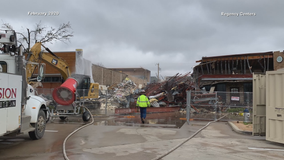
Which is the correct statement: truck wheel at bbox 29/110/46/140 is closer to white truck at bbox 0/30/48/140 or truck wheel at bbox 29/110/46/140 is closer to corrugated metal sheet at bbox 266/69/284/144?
white truck at bbox 0/30/48/140

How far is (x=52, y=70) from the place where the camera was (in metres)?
27.5

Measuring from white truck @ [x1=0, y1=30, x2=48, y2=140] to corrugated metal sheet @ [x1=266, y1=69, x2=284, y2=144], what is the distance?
7.71m

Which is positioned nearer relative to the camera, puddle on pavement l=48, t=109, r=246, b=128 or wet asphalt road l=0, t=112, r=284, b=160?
wet asphalt road l=0, t=112, r=284, b=160

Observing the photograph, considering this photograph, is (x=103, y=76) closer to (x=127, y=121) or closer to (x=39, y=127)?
(x=127, y=121)

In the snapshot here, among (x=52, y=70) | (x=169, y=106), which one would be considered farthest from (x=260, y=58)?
(x=52, y=70)

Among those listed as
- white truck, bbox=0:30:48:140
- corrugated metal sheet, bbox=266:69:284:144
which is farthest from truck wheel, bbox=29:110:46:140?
corrugated metal sheet, bbox=266:69:284:144

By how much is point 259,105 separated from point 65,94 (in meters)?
9.00

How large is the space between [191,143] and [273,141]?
8.86 feet

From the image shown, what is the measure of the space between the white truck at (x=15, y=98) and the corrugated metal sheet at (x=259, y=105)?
25.7 feet

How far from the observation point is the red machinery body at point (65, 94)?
1245cm

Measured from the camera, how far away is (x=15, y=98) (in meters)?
6.42

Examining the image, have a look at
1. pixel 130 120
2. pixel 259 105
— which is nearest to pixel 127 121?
pixel 130 120

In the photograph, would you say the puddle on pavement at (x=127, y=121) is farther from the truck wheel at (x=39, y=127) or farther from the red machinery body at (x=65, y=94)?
the truck wheel at (x=39, y=127)

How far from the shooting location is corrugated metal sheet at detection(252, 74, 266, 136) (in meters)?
9.37
